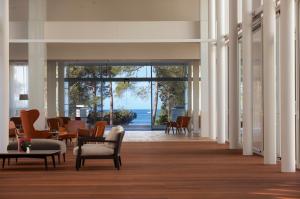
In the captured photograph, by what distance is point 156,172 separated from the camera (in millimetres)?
9969

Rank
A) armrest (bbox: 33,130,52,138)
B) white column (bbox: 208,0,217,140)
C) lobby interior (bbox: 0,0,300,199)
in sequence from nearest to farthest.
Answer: lobby interior (bbox: 0,0,300,199) → armrest (bbox: 33,130,52,138) → white column (bbox: 208,0,217,140)

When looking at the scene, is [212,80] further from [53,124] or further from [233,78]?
[53,124]

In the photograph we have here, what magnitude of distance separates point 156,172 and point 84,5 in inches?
462

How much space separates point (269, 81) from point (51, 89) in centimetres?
1315

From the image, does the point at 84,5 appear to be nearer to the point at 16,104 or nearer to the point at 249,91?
the point at 16,104

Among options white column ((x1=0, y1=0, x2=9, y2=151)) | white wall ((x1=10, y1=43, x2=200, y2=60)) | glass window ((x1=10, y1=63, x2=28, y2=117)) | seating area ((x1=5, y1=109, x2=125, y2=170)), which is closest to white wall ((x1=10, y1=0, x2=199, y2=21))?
white wall ((x1=10, y1=43, x2=200, y2=60))

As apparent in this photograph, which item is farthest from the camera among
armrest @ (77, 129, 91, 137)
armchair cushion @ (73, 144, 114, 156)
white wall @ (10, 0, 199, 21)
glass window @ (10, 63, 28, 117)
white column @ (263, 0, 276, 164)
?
glass window @ (10, 63, 28, 117)

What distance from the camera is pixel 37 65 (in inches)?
779

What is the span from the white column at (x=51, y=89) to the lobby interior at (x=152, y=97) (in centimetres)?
4

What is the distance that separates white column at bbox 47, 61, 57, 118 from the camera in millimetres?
22672

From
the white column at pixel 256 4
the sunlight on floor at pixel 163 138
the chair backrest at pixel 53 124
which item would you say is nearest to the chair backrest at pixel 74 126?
the chair backrest at pixel 53 124

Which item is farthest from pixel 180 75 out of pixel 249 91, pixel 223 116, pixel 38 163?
pixel 38 163

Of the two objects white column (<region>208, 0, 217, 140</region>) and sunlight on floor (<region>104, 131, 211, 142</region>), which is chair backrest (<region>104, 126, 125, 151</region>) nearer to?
sunlight on floor (<region>104, 131, 211, 142</region>)

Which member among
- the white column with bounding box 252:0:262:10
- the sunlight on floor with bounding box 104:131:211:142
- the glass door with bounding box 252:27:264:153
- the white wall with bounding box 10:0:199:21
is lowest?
the sunlight on floor with bounding box 104:131:211:142
